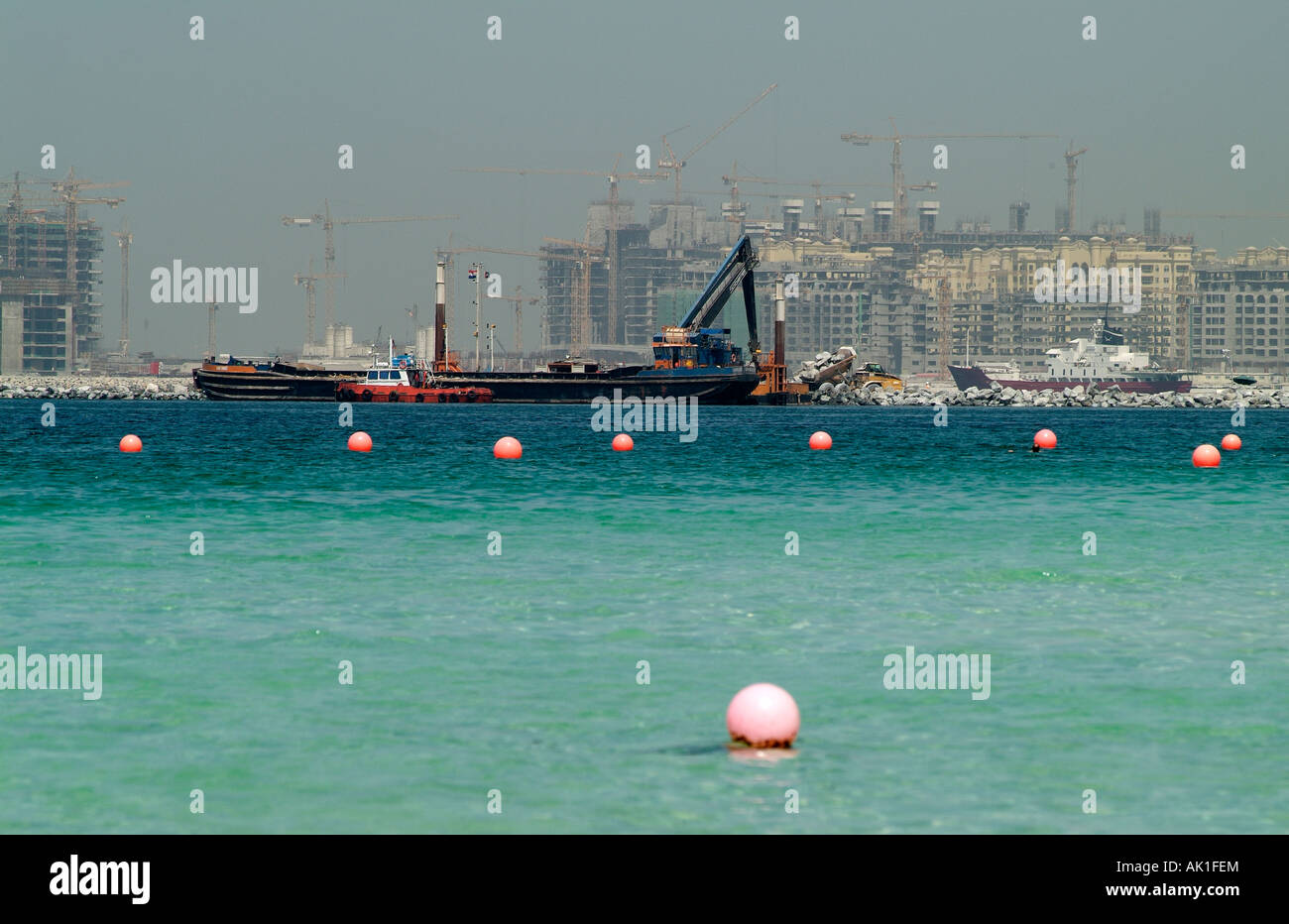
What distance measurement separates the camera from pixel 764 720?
41.9 feet

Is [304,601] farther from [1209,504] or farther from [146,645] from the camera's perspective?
[1209,504]

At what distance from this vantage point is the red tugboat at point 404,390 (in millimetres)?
153875

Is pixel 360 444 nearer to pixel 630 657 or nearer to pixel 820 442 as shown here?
pixel 820 442

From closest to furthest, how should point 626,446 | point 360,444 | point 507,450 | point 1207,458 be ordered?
point 1207,458 → point 507,450 → point 360,444 → point 626,446

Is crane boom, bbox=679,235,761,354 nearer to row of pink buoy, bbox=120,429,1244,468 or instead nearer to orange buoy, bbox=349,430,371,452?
row of pink buoy, bbox=120,429,1244,468

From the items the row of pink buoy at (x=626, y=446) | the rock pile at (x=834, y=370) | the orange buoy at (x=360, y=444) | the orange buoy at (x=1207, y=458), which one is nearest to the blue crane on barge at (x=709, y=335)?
the rock pile at (x=834, y=370)

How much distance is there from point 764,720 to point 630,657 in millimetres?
4806

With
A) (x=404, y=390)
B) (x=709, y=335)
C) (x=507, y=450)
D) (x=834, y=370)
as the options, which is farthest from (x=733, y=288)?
(x=507, y=450)

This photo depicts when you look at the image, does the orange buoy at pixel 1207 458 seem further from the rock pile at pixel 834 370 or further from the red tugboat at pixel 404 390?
the rock pile at pixel 834 370

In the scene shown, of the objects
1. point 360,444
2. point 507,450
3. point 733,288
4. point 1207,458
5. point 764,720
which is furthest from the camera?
point 733,288

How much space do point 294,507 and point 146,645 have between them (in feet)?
59.8
